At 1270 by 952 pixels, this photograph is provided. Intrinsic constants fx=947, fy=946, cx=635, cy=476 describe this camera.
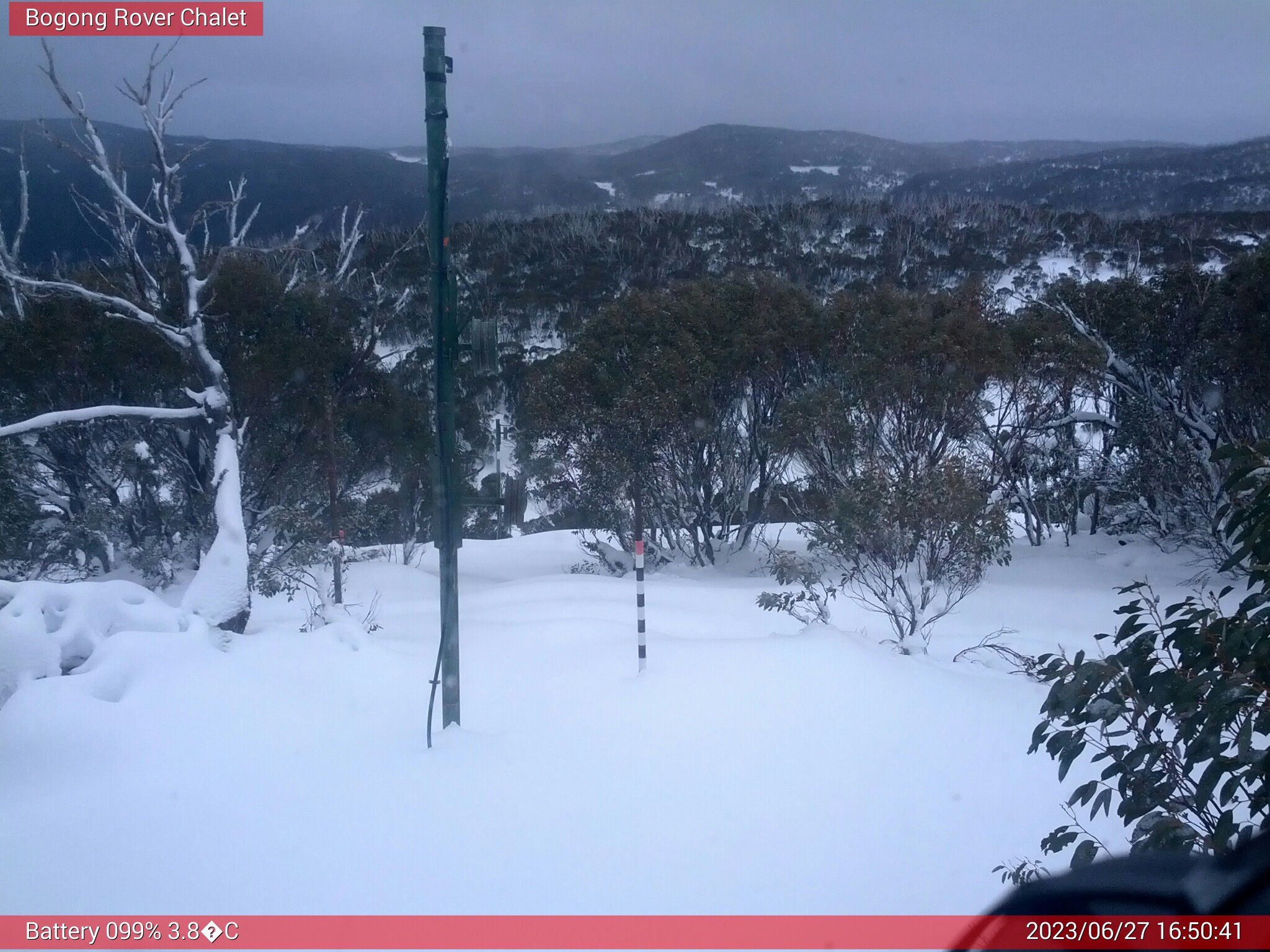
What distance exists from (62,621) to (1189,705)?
5.20m

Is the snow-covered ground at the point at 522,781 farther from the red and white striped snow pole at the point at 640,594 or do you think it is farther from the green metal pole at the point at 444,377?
the green metal pole at the point at 444,377

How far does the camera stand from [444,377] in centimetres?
526

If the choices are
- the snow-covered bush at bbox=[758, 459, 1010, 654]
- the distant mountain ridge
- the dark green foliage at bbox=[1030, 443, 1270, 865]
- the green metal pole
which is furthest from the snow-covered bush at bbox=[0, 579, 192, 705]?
the snow-covered bush at bbox=[758, 459, 1010, 654]

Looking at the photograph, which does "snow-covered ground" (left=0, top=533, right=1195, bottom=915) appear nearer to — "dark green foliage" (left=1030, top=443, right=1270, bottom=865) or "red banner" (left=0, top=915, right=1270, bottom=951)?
"red banner" (left=0, top=915, right=1270, bottom=951)

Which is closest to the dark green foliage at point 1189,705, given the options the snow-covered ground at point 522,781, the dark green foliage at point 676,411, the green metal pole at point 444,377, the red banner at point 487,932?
the red banner at point 487,932

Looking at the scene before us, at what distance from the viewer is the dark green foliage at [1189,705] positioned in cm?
245

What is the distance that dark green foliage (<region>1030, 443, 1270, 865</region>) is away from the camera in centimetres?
245

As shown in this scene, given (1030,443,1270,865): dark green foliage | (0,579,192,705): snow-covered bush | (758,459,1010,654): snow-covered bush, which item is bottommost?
(758,459,1010,654): snow-covered bush

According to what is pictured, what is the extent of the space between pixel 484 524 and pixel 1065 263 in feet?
71.0

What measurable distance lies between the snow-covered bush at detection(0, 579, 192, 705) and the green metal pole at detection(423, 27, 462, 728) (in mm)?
1688

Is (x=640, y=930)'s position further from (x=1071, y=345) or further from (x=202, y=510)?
(x=1071, y=345)

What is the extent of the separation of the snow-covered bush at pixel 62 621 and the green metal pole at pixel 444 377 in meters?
1.69

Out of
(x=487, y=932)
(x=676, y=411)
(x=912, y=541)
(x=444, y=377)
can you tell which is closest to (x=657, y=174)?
(x=676, y=411)

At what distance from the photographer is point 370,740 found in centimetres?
508
